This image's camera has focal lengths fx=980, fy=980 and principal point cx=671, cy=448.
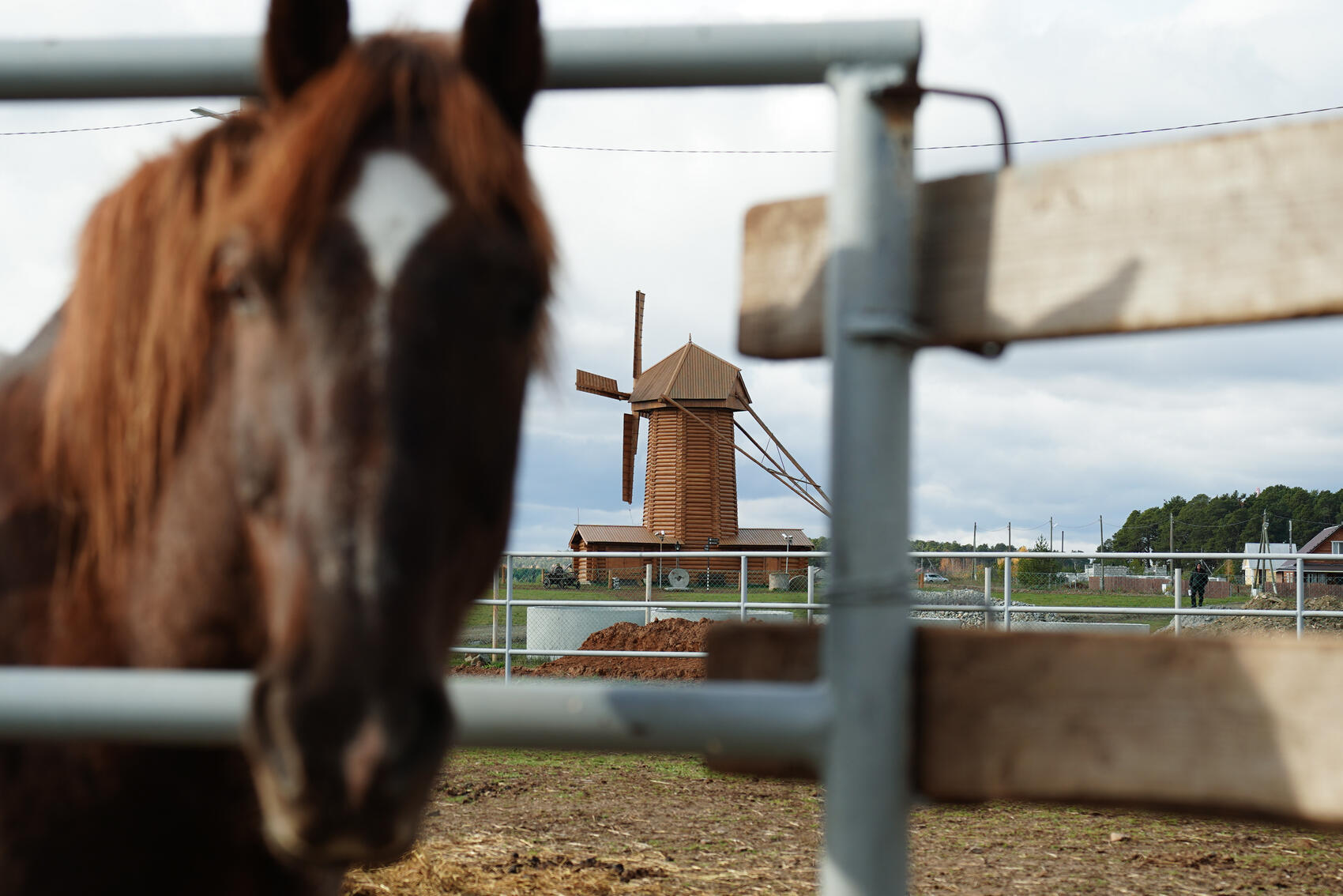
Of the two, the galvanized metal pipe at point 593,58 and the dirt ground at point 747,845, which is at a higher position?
the galvanized metal pipe at point 593,58

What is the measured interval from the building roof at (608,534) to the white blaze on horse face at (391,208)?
4039 centimetres

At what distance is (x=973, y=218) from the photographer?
1.28 m

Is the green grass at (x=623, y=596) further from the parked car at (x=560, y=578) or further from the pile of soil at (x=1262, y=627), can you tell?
the pile of soil at (x=1262, y=627)

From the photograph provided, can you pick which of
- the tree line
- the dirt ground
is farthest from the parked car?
the tree line

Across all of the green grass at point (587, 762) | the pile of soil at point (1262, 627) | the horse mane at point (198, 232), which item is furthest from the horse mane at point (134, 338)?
the pile of soil at point (1262, 627)

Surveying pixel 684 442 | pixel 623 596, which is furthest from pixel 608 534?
pixel 623 596

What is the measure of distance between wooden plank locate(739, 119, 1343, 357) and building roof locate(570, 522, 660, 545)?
132 ft

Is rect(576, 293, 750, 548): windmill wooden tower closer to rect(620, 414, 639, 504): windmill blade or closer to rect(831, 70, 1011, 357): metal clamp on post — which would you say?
rect(620, 414, 639, 504): windmill blade

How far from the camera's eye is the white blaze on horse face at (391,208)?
108cm

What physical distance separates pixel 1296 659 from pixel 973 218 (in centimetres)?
64

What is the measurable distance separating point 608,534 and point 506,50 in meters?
43.9

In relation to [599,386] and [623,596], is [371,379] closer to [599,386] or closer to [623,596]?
[623,596]

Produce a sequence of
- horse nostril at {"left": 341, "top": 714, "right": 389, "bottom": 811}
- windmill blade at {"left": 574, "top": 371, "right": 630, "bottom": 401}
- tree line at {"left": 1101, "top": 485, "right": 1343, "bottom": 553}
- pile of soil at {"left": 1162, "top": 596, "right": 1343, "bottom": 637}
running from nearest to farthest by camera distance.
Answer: horse nostril at {"left": 341, "top": 714, "right": 389, "bottom": 811}, pile of soil at {"left": 1162, "top": 596, "right": 1343, "bottom": 637}, windmill blade at {"left": 574, "top": 371, "right": 630, "bottom": 401}, tree line at {"left": 1101, "top": 485, "right": 1343, "bottom": 553}

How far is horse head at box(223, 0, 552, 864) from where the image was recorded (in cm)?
95
